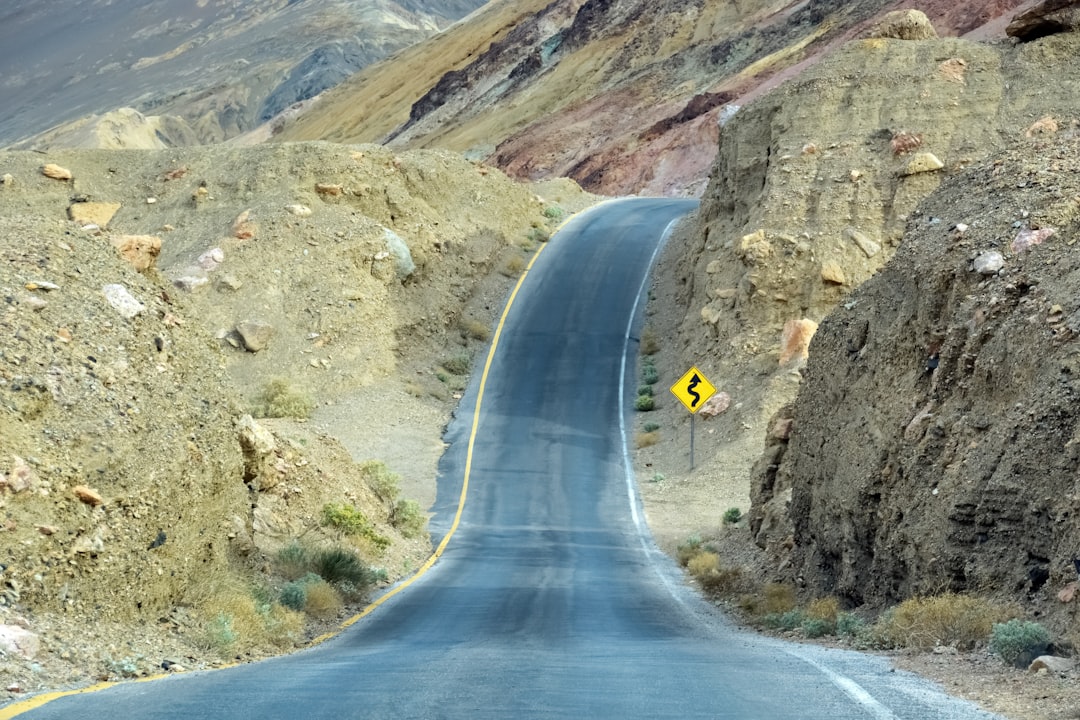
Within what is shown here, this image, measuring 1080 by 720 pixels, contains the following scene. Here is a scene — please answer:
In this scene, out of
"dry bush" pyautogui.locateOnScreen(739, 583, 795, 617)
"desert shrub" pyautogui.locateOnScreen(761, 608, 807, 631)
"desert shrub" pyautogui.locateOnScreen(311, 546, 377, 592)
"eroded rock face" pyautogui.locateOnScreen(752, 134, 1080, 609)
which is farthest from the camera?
"desert shrub" pyautogui.locateOnScreen(311, 546, 377, 592)

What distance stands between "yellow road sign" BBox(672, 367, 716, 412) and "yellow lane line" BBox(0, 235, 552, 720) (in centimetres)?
639

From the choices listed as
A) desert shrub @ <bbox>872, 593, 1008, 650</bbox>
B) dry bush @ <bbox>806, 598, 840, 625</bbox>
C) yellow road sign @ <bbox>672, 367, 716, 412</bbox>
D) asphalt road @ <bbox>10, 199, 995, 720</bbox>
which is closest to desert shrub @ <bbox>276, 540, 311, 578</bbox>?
asphalt road @ <bbox>10, 199, 995, 720</bbox>

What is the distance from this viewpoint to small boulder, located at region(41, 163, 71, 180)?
5500 centimetres

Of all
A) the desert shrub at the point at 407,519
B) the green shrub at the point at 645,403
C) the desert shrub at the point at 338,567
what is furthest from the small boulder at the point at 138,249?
the green shrub at the point at 645,403

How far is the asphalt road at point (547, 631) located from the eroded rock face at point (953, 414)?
1.87 meters

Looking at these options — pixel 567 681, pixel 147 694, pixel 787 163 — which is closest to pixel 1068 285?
pixel 567 681

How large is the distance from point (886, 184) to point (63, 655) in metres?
34.8

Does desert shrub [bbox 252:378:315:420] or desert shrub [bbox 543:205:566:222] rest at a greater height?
desert shrub [bbox 543:205:566:222]

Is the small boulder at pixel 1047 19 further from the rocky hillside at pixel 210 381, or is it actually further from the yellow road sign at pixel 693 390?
the rocky hillside at pixel 210 381

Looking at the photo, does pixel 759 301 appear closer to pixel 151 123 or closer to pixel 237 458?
pixel 237 458

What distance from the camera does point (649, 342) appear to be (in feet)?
154

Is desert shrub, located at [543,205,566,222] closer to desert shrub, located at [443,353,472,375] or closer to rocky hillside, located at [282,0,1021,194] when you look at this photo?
rocky hillside, located at [282,0,1021,194]

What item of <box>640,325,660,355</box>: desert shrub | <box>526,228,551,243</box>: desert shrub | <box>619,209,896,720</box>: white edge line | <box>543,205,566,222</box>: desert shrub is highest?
<box>543,205,566,222</box>: desert shrub

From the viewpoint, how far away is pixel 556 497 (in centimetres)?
3416
